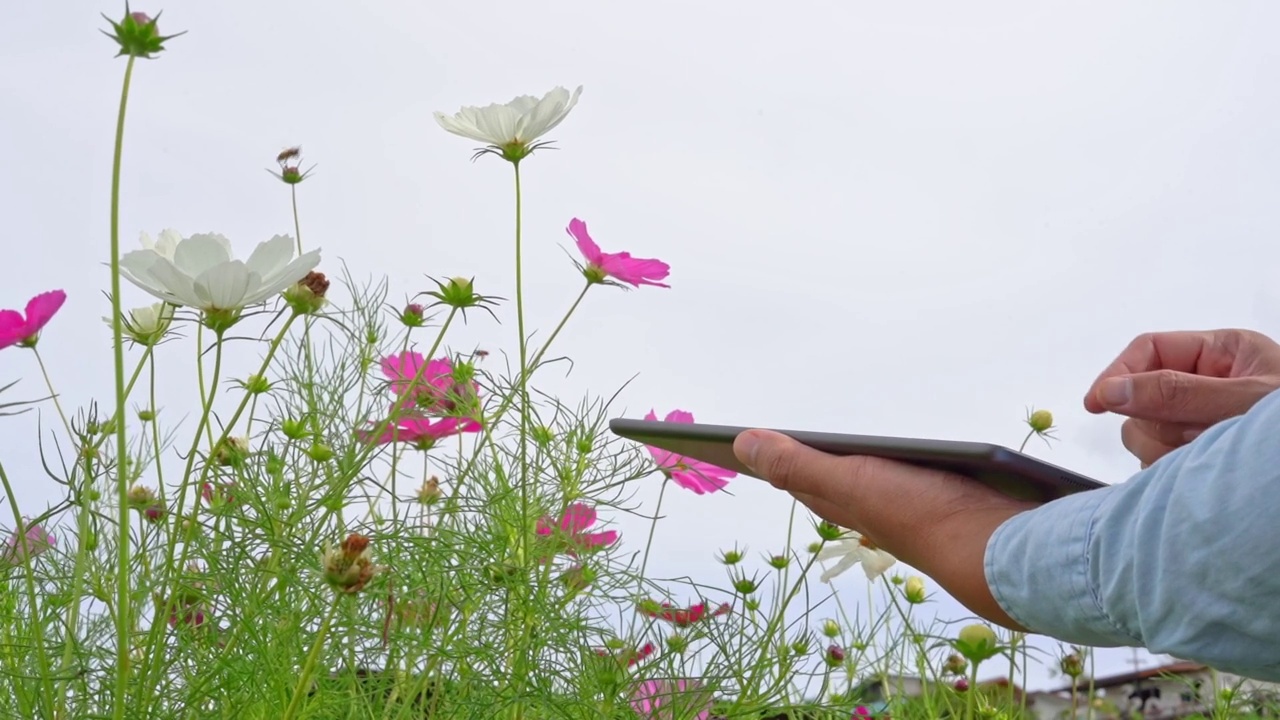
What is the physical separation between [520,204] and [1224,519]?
41 centimetres

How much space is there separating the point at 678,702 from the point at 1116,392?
32 cm

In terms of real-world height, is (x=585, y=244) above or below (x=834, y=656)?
above

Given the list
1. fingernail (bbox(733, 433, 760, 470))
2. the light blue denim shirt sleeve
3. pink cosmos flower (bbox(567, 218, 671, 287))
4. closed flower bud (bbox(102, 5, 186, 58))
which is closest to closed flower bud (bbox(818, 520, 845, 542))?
pink cosmos flower (bbox(567, 218, 671, 287))

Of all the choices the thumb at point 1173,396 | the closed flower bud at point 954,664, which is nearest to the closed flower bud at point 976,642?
the thumb at point 1173,396

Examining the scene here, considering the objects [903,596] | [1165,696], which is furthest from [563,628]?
[1165,696]

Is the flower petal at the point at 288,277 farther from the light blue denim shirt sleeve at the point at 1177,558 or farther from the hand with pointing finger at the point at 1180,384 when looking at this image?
the hand with pointing finger at the point at 1180,384

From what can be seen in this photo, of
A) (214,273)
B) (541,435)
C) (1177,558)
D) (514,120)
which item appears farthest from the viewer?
(541,435)

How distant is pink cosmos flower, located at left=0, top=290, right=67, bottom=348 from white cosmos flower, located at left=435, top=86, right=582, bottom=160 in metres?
0.24

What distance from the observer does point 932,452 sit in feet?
1.64

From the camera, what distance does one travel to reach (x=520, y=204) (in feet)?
2.23

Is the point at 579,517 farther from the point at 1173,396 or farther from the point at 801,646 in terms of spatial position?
the point at 1173,396

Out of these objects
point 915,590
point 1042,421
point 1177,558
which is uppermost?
point 1042,421

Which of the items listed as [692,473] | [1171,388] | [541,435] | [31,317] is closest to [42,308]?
[31,317]

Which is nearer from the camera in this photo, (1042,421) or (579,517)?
(579,517)
